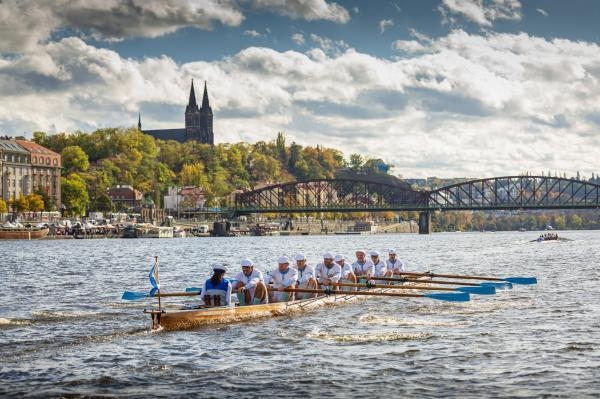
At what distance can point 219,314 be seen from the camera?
1089 inches

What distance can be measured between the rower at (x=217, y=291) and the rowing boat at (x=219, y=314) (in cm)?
36

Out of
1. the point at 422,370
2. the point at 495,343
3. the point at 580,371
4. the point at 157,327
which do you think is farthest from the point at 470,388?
the point at 157,327

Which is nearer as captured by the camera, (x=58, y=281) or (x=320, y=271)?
(x=320, y=271)

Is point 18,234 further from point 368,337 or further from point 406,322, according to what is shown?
point 368,337

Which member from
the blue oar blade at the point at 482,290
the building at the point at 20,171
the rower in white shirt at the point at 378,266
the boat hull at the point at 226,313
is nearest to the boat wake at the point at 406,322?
the boat hull at the point at 226,313

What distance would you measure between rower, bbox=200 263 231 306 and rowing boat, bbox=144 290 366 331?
0.36 metres

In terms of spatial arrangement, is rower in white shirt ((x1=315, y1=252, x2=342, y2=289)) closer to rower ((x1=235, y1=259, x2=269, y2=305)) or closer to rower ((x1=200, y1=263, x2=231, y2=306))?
rower ((x1=235, y1=259, x2=269, y2=305))

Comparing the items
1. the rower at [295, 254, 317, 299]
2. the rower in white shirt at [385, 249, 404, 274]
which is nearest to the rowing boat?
the rower at [295, 254, 317, 299]

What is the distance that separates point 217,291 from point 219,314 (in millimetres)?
766

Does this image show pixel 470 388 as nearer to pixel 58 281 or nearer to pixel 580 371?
pixel 580 371

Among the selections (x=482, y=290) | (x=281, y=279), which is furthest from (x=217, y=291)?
(x=482, y=290)

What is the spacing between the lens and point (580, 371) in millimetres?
22094

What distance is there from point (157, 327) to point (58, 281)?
28.4m

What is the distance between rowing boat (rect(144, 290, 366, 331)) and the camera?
26.6m
